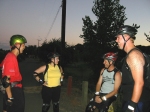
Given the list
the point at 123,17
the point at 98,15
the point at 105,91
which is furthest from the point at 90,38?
the point at 105,91

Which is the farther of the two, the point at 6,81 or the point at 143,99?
the point at 6,81

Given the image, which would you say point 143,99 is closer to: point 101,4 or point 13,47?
point 13,47

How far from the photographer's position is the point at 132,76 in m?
2.94

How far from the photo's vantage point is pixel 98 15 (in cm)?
1110

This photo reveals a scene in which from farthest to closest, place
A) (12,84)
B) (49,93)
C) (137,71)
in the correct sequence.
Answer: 1. (49,93)
2. (12,84)
3. (137,71)

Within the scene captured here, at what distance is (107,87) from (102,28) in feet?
21.3

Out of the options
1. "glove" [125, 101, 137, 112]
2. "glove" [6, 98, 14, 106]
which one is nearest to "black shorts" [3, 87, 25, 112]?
"glove" [6, 98, 14, 106]

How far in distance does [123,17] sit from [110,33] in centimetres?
117

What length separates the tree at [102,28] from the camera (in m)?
10.6

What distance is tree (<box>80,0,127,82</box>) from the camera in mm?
10648

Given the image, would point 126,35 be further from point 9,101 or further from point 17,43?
point 9,101

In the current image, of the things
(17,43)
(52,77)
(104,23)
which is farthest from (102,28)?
(17,43)

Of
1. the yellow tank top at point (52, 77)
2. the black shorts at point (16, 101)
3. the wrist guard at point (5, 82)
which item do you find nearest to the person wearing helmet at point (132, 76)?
the black shorts at point (16, 101)

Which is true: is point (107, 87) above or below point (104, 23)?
below
